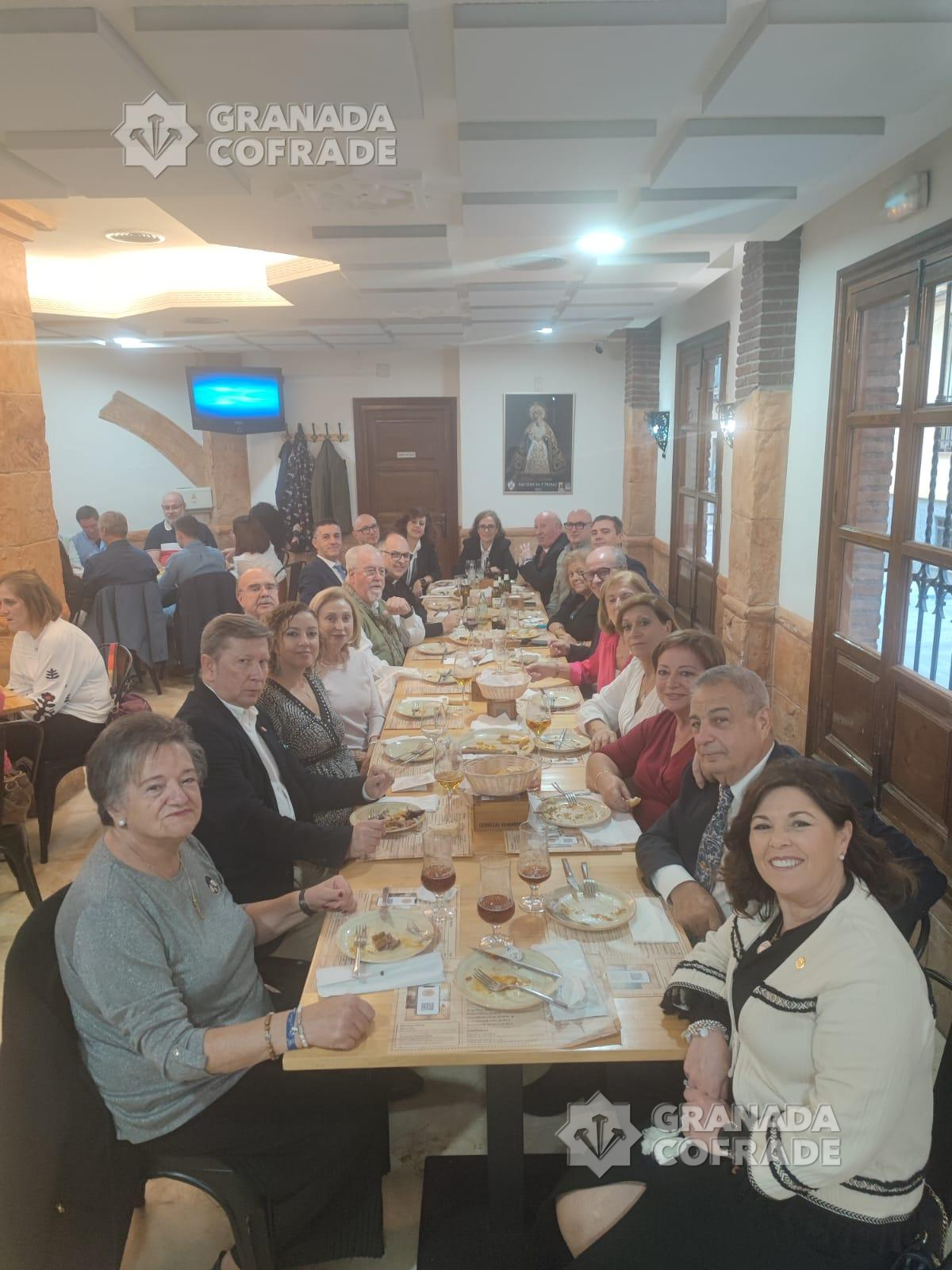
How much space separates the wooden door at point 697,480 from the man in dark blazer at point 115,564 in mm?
4284

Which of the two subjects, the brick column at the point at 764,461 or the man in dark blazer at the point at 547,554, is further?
the man in dark blazer at the point at 547,554

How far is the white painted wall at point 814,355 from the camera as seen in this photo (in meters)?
3.78

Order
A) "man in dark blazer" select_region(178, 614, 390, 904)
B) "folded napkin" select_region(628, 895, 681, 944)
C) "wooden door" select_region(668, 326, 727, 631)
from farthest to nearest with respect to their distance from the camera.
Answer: "wooden door" select_region(668, 326, 727, 631) → "man in dark blazer" select_region(178, 614, 390, 904) → "folded napkin" select_region(628, 895, 681, 944)

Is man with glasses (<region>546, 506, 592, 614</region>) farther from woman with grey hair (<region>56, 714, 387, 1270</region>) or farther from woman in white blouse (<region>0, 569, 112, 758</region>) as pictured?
woman with grey hair (<region>56, 714, 387, 1270</region>)

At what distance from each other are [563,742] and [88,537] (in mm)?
6453

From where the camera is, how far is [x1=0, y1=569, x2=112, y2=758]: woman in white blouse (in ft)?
12.3

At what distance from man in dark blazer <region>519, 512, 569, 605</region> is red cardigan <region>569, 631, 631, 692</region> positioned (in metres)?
2.40

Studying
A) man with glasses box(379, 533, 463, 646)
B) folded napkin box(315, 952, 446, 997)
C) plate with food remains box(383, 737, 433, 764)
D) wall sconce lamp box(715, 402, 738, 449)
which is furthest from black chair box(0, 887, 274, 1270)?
wall sconce lamp box(715, 402, 738, 449)

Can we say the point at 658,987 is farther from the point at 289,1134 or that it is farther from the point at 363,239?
the point at 363,239

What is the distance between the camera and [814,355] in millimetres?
4477

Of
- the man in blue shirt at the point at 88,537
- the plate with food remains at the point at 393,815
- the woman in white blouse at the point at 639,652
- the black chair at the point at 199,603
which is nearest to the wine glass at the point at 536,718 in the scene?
the woman in white blouse at the point at 639,652

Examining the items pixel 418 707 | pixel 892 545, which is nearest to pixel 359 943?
pixel 418 707

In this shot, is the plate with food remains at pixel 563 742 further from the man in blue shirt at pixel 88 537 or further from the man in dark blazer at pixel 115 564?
the man in blue shirt at pixel 88 537

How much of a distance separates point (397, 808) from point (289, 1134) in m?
0.89
